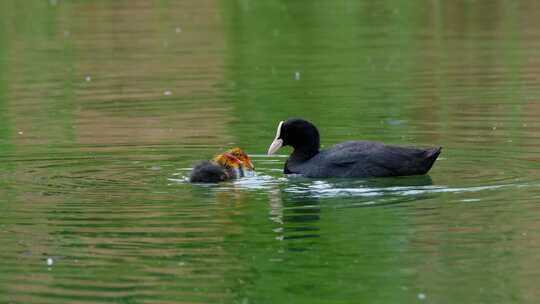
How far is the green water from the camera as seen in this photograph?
9211mm

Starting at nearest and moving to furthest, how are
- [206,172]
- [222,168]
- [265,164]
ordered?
[206,172], [222,168], [265,164]

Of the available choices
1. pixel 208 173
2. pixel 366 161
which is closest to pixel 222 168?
pixel 208 173

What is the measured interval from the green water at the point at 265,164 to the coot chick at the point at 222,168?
0.12 m

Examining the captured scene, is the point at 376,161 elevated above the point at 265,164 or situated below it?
above

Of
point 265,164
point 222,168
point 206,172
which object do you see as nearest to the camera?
point 206,172

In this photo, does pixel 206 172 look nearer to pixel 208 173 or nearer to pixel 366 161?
pixel 208 173

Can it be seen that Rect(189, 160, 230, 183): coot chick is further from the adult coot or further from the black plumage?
the adult coot

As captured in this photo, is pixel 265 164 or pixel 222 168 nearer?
pixel 222 168

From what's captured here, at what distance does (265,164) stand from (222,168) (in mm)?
1410

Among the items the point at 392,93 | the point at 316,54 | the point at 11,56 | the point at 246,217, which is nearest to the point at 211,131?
the point at 392,93

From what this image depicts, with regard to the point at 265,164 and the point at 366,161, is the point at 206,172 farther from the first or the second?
the point at 265,164

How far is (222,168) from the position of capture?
1305 cm

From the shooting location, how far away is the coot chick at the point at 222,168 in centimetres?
1287

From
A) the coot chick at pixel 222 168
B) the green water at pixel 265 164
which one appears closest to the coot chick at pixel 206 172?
the coot chick at pixel 222 168
